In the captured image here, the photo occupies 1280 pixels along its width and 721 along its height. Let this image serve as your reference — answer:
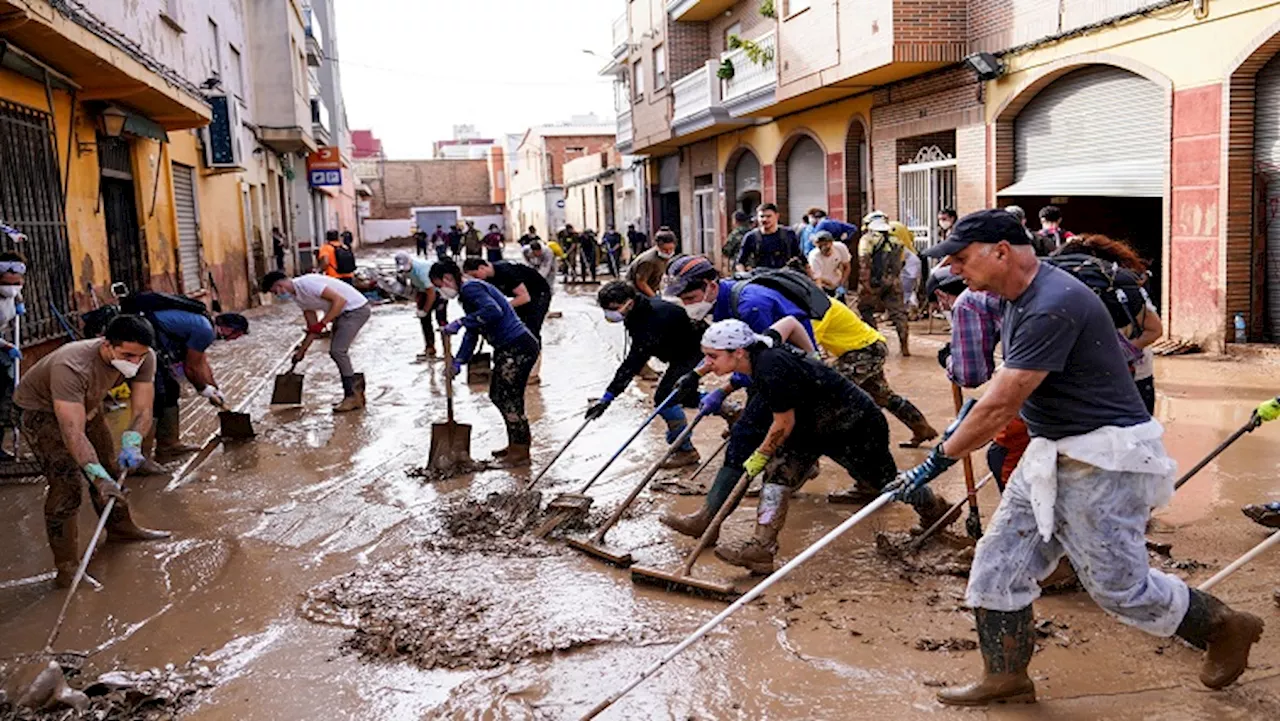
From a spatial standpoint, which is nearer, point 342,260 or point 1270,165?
point 1270,165

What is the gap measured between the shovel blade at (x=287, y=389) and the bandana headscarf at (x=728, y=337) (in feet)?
19.8

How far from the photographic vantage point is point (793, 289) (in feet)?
20.2

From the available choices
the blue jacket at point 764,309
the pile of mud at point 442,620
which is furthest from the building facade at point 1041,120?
the pile of mud at point 442,620

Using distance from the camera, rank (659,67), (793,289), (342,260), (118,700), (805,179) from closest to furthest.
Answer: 1. (118,700)
2. (793,289)
3. (342,260)
4. (805,179)
5. (659,67)

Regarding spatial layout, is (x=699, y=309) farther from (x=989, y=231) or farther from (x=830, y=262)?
(x=830, y=262)

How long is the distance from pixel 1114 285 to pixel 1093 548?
1761mm

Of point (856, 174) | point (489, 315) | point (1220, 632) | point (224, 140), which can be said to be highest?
point (224, 140)

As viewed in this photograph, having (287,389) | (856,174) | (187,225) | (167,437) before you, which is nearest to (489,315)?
(167,437)

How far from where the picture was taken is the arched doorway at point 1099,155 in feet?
36.2

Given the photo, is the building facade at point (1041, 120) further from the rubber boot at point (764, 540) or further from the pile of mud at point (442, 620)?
the pile of mud at point (442, 620)

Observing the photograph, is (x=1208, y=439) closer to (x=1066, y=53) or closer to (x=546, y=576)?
(x=546, y=576)

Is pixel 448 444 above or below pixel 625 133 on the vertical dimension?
below

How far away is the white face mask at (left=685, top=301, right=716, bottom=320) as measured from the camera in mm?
6570

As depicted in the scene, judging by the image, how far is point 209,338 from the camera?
25.1 feet
